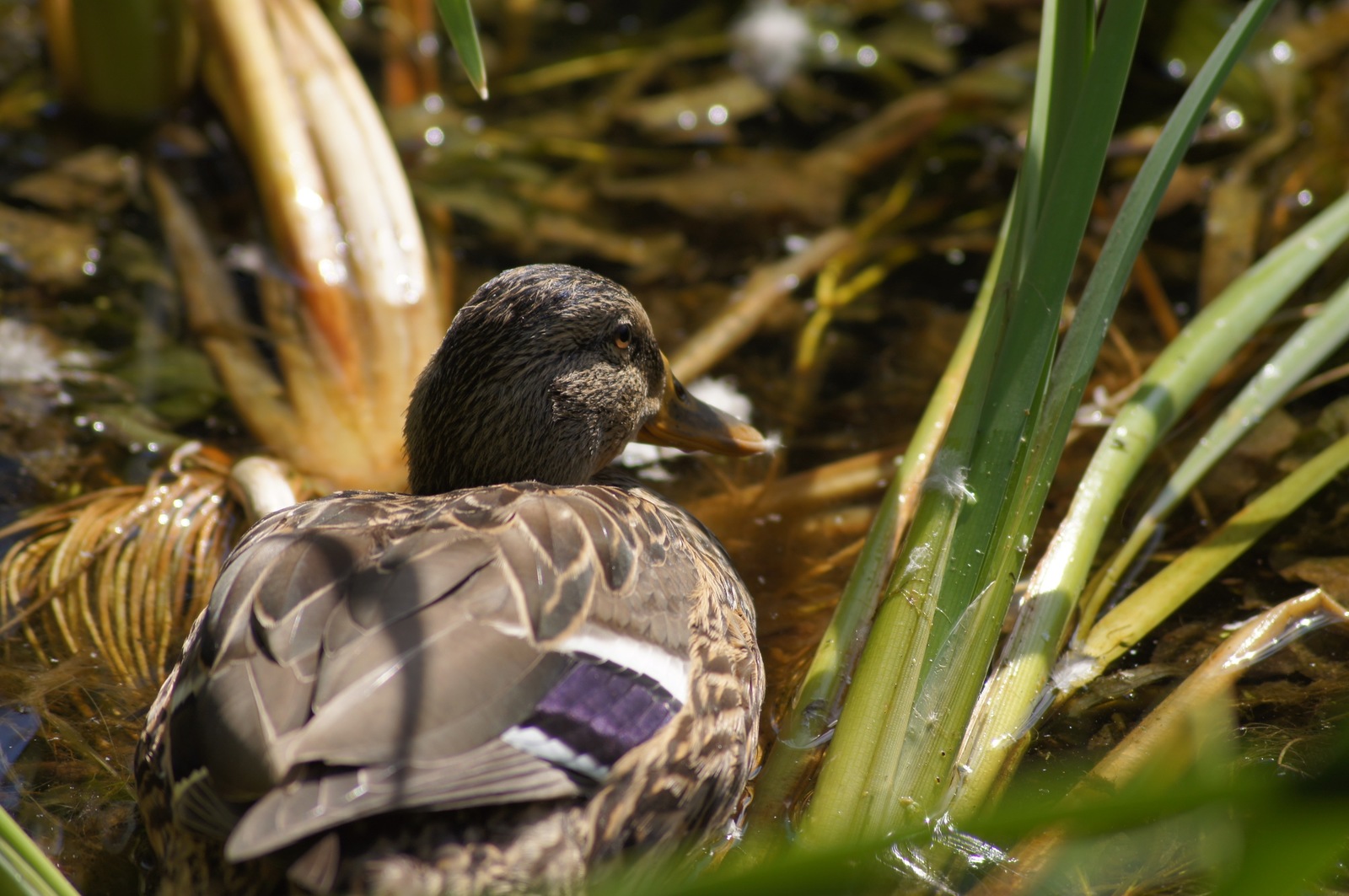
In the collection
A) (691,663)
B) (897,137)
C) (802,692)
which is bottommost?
(802,692)

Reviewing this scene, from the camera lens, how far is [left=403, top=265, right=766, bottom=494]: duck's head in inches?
116

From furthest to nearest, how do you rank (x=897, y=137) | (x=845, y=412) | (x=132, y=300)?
(x=897, y=137) < (x=132, y=300) < (x=845, y=412)

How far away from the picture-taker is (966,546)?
250cm

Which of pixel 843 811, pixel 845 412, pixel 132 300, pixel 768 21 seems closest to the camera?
pixel 843 811

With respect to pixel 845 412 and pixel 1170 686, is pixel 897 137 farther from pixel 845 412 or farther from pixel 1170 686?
pixel 1170 686

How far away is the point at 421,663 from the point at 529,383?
1174mm

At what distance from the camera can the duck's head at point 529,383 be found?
2.95 m

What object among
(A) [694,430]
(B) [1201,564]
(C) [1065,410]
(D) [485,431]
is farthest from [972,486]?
(D) [485,431]

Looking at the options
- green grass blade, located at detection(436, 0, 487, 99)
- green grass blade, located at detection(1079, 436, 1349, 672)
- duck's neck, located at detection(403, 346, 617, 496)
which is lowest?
green grass blade, located at detection(1079, 436, 1349, 672)

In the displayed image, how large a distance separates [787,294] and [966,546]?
7.48 ft

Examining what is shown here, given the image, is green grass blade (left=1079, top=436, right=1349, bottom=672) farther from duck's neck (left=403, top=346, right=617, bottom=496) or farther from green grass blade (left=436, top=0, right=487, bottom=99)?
green grass blade (left=436, top=0, right=487, bottom=99)

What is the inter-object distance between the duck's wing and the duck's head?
0.46m

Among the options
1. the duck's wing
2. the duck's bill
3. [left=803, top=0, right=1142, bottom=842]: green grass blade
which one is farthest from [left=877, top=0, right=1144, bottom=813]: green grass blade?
the duck's bill

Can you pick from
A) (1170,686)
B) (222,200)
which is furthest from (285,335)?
(1170,686)
